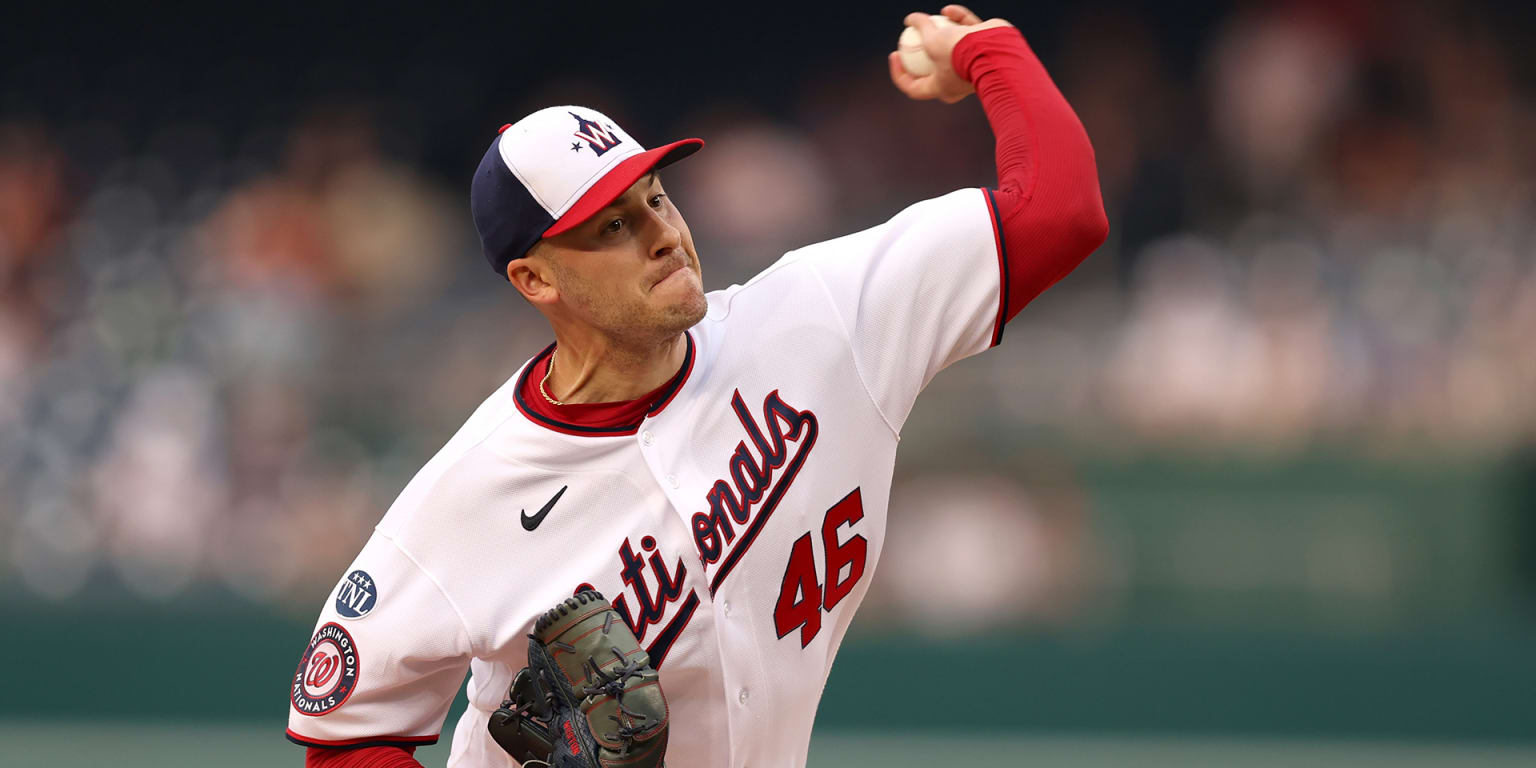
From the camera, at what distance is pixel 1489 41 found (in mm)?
7398

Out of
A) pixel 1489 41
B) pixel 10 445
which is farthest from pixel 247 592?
pixel 1489 41

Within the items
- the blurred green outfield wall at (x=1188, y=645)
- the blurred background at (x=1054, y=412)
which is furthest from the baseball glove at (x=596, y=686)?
the blurred green outfield wall at (x=1188, y=645)

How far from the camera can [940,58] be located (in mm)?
2807

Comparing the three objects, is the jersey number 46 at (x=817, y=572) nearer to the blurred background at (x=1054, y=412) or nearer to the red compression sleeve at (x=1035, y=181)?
the red compression sleeve at (x=1035, y=181)

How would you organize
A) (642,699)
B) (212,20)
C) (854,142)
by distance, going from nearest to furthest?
(642,699), (854,142), (212,20)

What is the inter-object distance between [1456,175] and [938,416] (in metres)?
2.55

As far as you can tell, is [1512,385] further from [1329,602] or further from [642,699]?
[642,699]

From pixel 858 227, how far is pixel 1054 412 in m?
1.66

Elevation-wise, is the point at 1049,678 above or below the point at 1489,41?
below

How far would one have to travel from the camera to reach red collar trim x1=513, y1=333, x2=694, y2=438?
8.50 feet

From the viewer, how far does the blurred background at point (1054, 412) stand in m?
6.15

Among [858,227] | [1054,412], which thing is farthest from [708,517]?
[858,227]

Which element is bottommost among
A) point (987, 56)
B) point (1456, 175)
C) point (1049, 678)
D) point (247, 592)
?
point (1049, 678)

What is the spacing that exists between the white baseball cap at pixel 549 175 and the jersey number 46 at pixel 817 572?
0.63m
